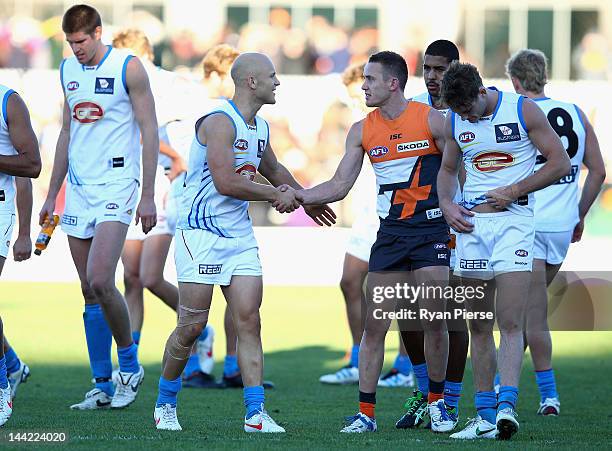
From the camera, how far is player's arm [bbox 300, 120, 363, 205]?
7.68 metres

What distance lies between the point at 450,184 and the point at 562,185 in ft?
6.40

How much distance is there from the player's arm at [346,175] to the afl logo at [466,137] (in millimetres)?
740

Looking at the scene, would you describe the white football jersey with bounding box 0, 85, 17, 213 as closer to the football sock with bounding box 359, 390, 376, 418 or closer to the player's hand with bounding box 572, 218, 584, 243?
the football sock with bounding box 359, 390, 376, 418

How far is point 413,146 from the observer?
24.8ft

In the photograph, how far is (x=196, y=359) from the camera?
34.1 feet

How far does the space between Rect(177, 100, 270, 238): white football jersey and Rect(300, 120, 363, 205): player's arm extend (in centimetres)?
54

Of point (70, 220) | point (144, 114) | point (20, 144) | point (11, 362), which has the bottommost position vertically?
point (11, 362)

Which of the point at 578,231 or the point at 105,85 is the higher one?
the point at 105,85

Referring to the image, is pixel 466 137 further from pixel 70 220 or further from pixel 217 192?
pixel 70 220

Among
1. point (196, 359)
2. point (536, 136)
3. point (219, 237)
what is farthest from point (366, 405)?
point (196, 359)

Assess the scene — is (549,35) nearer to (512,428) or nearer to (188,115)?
(188,115)

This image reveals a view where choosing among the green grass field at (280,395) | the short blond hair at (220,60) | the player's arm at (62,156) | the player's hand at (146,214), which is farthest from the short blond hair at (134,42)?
the green grass field at (280,395)

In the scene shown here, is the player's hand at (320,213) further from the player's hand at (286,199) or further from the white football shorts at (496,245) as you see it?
the white football shorts at (496,245)

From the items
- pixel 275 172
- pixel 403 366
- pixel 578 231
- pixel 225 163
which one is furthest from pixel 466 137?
pixel 403 366
